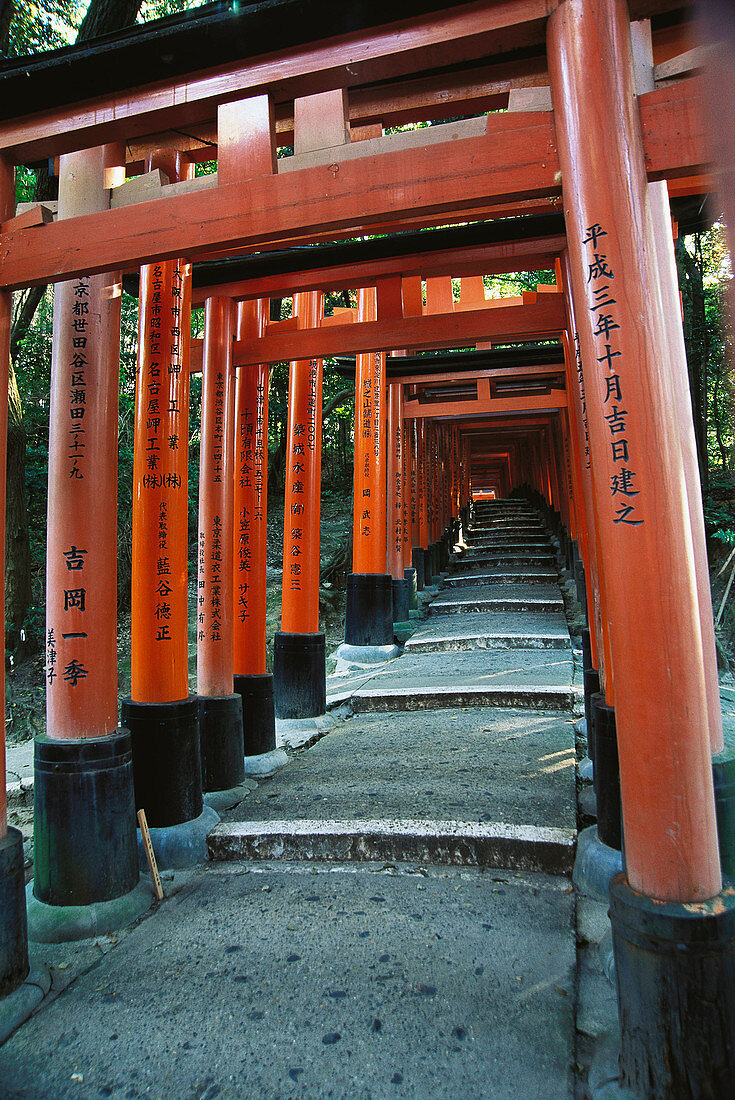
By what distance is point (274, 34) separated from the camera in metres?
2.38

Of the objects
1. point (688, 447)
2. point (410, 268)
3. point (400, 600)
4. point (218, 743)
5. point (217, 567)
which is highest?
point (410, 268)

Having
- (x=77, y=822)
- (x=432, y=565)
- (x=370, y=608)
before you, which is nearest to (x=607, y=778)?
(x=77, y=822)

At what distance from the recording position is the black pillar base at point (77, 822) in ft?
9.90

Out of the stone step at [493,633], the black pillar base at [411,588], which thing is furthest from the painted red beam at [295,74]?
the black pillar base at [411,588]

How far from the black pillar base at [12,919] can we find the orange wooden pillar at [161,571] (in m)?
1.01

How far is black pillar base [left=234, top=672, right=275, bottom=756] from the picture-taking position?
16.3 ft

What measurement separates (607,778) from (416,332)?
3.28 meters

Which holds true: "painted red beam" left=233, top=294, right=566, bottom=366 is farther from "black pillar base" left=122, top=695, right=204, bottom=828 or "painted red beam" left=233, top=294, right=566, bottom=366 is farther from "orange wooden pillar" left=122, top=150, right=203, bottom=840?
"black pillar base" left=122, top=695, right=204, bottom=828

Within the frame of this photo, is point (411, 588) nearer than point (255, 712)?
No

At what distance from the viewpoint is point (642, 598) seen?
193 centimetres

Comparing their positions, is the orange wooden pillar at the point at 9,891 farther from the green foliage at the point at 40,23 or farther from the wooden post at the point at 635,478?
the green foliage at the point at 40,23

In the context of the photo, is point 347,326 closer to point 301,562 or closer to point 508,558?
point 301,562

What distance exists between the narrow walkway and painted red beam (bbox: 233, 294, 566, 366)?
3013 mm

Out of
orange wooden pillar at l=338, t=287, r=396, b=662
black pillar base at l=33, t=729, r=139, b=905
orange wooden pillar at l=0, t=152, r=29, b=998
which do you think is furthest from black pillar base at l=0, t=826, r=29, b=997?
orange wooden pillar at l=338, t=287, r=396, b=662
